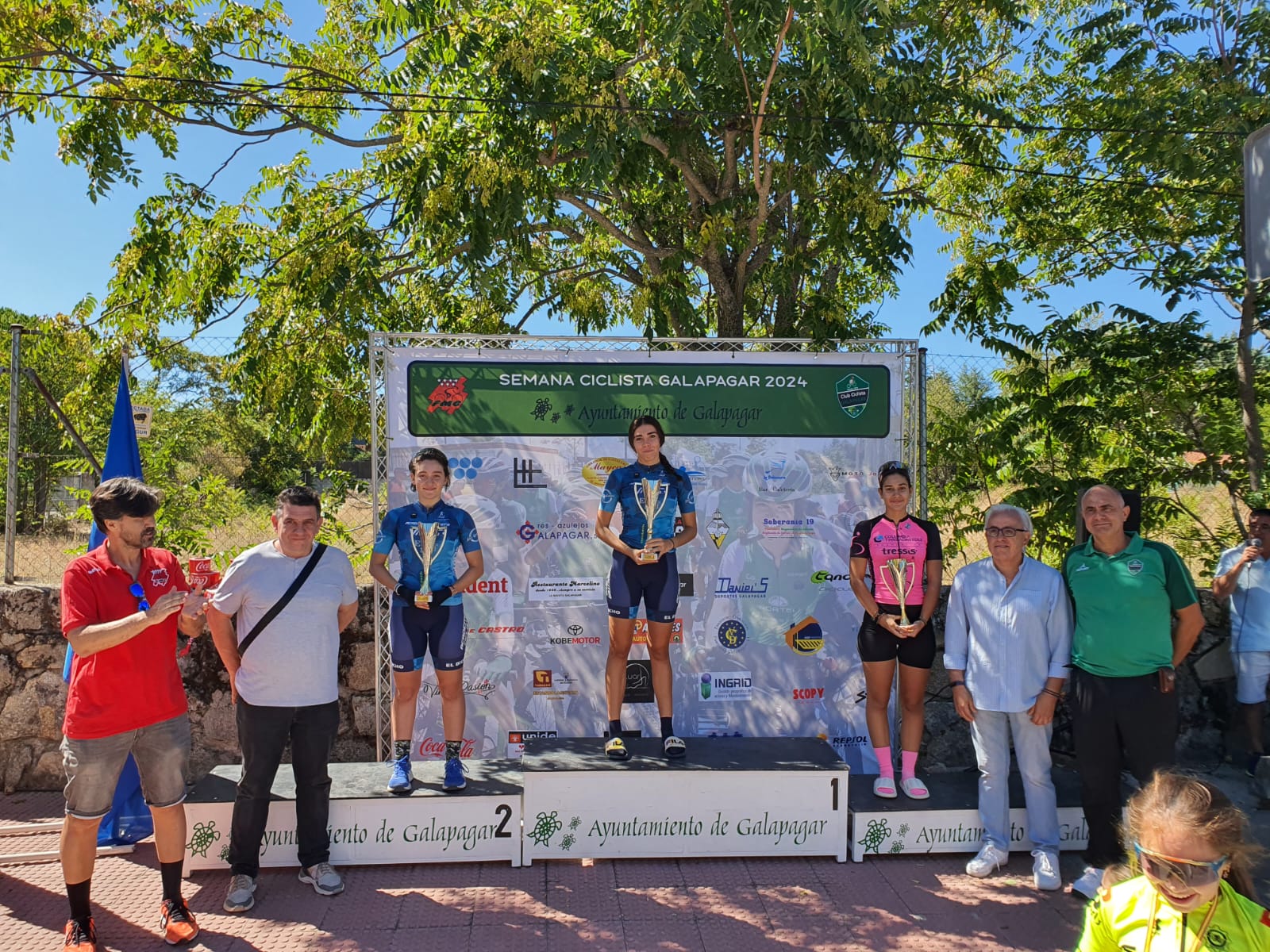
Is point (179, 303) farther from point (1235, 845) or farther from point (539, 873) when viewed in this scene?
point (1235, 845)

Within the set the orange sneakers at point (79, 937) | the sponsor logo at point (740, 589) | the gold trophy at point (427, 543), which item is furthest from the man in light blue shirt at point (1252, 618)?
the orange sneakers at point (79, 937)

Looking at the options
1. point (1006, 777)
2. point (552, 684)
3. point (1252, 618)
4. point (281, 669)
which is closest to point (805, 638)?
point (1006, 777)

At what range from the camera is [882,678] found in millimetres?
4254

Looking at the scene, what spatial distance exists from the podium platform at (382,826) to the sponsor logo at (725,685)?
4.49ft

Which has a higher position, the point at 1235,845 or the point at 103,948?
the point at 1235,845

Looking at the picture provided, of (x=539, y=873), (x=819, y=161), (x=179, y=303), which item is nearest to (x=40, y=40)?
(x=179, y=303)

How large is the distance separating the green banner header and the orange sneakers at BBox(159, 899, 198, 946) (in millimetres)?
2467

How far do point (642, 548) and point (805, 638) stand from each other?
1.31m

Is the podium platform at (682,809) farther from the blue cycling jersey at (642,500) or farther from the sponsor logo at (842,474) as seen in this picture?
the sponsor logo at (842,474)

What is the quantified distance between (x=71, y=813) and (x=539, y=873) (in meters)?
1.87

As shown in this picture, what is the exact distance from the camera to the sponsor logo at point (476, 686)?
15.7 feet

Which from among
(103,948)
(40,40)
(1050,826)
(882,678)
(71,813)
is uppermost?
(40,40)

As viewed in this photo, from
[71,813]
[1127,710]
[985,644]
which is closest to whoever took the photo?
[71,813]

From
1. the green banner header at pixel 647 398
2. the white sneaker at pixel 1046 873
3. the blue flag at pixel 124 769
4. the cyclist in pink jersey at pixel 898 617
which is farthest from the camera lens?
the green banner header at pixel 647 398
